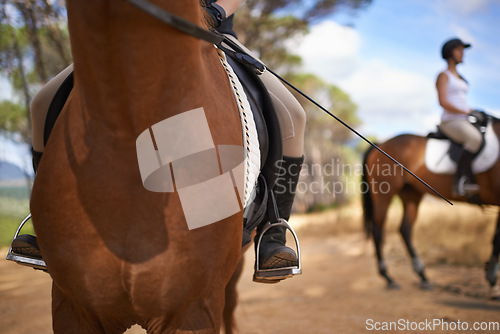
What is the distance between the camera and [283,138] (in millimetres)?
2408

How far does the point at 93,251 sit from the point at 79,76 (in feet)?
2.11

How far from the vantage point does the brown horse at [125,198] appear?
4.58 feet

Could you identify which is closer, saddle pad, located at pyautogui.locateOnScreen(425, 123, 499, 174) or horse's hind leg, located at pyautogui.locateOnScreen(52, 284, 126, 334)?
horse's hind leg, located at pyautogui.locateOnScreen(52, 284, 126, 334)

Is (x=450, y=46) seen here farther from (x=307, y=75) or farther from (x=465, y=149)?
(x=307, y=75)

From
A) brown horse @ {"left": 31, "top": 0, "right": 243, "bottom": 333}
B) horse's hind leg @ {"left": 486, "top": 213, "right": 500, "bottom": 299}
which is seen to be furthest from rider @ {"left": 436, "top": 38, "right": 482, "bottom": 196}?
brown horse @ {"left": 31, "top": 0, "right": 243, "bottom": 333}

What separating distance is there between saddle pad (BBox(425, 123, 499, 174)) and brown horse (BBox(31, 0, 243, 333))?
585cm

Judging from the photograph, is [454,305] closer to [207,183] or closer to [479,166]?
[479,166]

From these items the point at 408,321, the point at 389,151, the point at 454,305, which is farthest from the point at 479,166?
the point at 408,321

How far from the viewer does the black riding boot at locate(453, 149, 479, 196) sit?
6.28m

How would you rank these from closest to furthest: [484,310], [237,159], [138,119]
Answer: [138,119]
[237,159]
[484,310]

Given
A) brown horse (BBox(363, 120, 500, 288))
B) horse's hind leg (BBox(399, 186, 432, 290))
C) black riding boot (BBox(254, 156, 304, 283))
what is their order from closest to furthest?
black riding boot (BBox(254, 156, 304, 283)) → brown horse (BBox(363, 120, 500, 288)) → horse's hind leg (BBox(399, 186, 432, 290))

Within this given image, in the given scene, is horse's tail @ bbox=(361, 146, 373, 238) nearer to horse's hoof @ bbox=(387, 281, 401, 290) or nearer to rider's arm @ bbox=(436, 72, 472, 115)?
horse's hoof @ bbox=(387, 281, 401, 290)

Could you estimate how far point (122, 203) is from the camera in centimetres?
147

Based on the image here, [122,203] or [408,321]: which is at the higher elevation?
[122,203]
